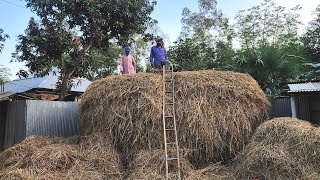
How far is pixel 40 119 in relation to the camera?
8.98 meters

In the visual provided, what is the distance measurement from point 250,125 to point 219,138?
87 centimetres

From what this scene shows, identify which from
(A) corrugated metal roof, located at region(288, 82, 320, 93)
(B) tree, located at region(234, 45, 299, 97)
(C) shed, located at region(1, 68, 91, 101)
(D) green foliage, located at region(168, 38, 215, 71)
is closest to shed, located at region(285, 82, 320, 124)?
(A) corrugated metal roof, located at region(288, 82, 320, 93)

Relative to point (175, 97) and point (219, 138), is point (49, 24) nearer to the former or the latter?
point (175, 97)

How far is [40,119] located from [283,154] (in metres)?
5.89

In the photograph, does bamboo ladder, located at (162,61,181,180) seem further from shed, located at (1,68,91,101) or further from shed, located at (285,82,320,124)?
shed, located at (1,68,91,101)

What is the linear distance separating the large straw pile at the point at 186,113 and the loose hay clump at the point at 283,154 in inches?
29.2

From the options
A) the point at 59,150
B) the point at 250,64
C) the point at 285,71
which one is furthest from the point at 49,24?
the point at 285,71

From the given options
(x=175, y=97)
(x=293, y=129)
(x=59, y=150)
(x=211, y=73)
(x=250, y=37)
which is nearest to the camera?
(x=293, y=129)

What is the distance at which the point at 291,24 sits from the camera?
21.0m

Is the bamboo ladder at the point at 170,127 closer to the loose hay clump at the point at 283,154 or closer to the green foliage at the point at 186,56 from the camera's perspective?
the loose hay clump at the point at 283,154

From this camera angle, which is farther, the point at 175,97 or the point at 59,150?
the point at 175,97

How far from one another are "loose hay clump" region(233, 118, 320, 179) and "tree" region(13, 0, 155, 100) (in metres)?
6.67

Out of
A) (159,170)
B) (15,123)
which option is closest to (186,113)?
(159,170)

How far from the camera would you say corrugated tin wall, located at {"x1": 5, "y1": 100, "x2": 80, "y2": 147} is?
8.80 meters
